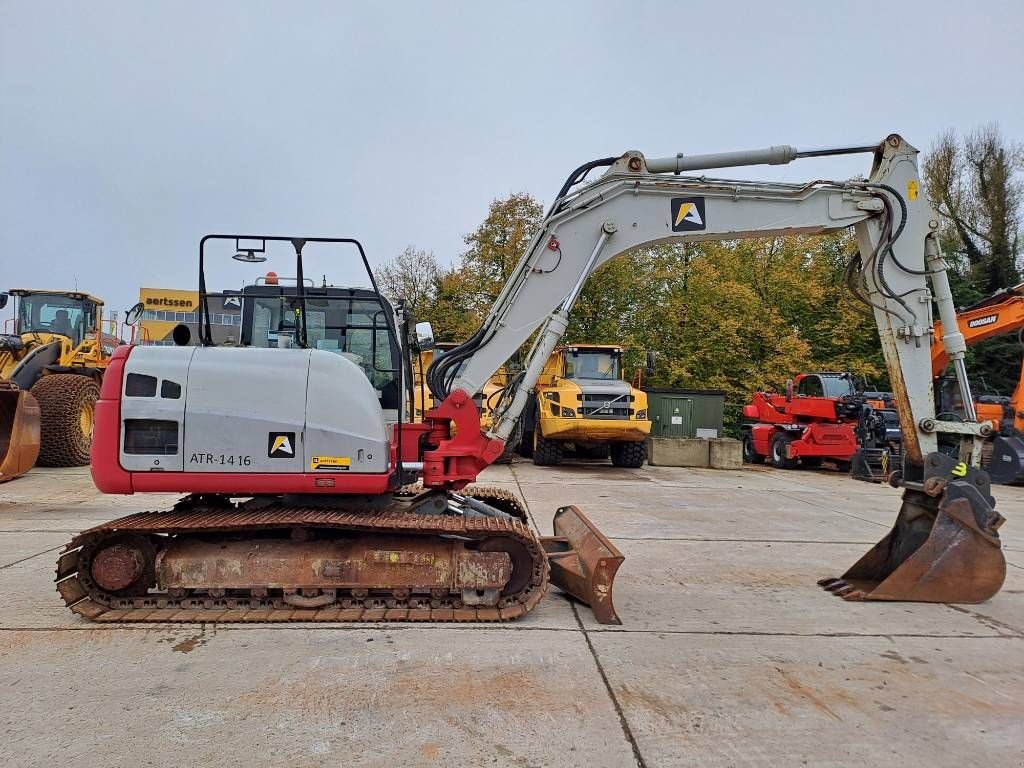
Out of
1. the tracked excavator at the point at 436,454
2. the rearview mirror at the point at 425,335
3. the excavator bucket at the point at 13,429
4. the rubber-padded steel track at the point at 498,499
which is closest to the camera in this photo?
the tracked excavator at the point at 436,454

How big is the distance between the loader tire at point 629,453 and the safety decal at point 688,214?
10.7m

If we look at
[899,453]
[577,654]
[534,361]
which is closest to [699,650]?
[577,654]

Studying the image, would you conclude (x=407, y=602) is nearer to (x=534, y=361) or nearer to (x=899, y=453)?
(x=534, y=361)

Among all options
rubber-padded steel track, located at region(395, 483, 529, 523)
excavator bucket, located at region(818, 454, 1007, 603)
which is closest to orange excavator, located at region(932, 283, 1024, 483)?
excavator bucket, located at region(818, 454, 1007, 603)

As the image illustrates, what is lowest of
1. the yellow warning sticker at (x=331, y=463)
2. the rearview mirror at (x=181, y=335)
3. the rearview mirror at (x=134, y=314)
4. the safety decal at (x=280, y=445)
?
the yellow warning sticker at (x=331, y=463)

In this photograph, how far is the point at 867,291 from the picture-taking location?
18.5 feet

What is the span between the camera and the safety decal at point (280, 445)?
4621 millimetres

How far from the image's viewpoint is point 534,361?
205 inches

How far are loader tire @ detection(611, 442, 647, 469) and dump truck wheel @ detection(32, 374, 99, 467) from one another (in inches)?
429

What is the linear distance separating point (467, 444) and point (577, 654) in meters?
1.76

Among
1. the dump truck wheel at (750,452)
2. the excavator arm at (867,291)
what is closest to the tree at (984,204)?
the dump truck wheel at (750,452)

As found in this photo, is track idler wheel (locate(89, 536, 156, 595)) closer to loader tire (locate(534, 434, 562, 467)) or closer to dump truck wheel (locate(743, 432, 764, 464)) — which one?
loader tire (locate(534, 434, 562, 467))

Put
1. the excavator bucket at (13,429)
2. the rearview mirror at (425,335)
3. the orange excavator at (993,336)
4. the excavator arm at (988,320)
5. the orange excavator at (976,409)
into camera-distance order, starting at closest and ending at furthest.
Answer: the rearview mirror at (425,335) → the excavator bucket at (13,429) → the orange excavator at (993,336) → the orange excavator at (976,409) → the excavator arm at (988,320)

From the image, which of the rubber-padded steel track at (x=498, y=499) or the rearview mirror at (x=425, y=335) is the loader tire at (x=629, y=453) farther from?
the rearview mirror at (x=425, y=335)
